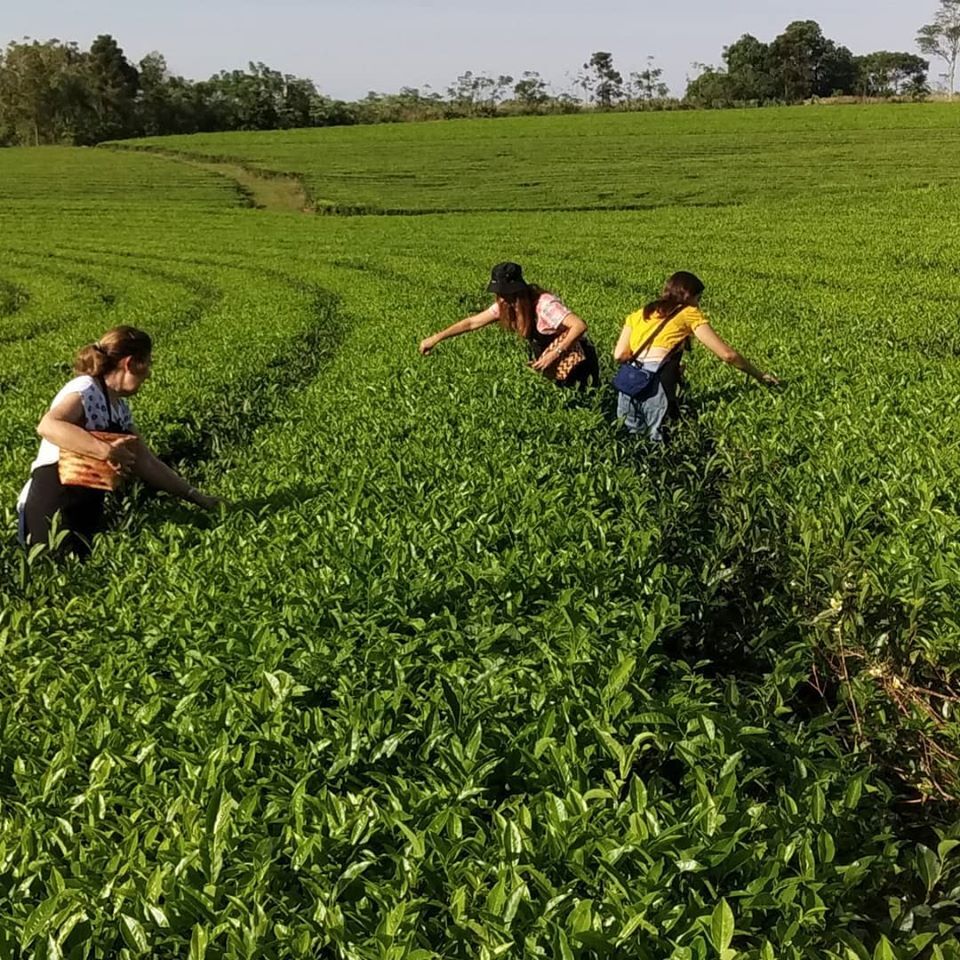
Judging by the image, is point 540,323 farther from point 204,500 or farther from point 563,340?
point 204,500

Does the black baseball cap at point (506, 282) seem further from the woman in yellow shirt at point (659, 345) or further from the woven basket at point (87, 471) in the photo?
the woven basket at point (87, 471)

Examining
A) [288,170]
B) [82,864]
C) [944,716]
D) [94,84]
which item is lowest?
[944,716]

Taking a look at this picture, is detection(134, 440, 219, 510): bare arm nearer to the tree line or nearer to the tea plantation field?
the tea plantation field

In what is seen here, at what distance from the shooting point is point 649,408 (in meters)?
8.42

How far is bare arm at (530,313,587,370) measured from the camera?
8.33 m

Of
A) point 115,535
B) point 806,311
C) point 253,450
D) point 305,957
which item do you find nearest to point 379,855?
point 305,957

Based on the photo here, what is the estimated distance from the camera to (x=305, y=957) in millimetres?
2148

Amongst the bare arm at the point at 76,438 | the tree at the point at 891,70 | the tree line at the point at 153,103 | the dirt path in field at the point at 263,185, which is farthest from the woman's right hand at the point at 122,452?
the tree at the point at 891,70

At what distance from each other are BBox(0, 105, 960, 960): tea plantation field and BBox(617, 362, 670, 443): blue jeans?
1.20ft

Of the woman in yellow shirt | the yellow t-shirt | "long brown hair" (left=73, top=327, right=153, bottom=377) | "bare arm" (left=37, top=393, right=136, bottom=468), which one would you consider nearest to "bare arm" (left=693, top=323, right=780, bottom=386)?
the woman in yellow shirt

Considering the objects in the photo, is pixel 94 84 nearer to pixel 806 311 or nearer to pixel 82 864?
pixel 806 311

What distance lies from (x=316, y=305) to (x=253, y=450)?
1283cm

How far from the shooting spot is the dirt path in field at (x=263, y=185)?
52.3 m

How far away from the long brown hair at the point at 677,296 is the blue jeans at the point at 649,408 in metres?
0.49
